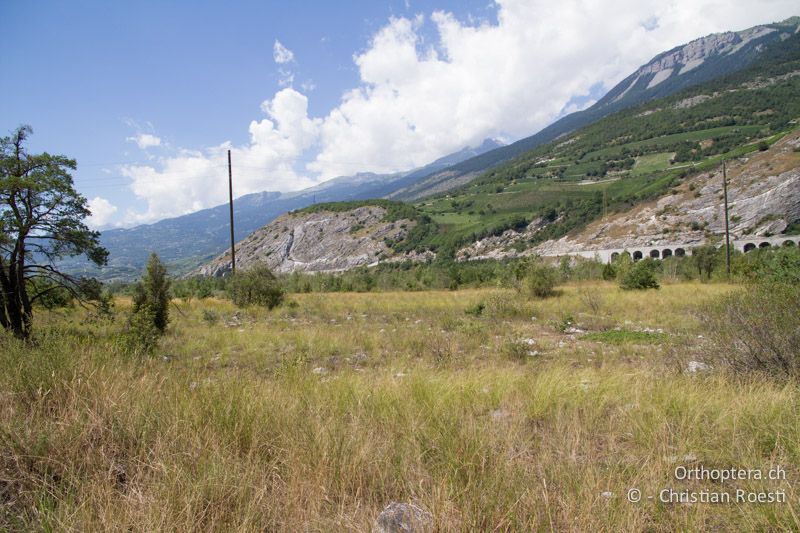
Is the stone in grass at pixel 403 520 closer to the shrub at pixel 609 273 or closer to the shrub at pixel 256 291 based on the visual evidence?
the shrub at pixel 256 291

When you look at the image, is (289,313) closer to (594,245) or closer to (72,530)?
(72,530)

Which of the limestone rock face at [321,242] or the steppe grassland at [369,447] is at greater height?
the limestone rock face at [321,242]

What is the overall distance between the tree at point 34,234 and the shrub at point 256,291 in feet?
36.8

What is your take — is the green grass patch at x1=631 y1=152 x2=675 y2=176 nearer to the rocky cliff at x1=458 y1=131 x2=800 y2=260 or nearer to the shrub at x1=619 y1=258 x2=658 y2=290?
the rocky cliff at x1=458 y1=131 x2=800 y2=260

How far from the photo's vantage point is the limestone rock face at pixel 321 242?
125 meters

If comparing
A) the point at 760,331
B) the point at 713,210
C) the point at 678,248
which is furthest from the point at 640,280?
the point at 713,210

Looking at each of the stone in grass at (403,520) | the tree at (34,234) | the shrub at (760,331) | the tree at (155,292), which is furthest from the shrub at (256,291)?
the stone in grass at (403,520)

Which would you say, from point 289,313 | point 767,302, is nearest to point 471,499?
point 767,302

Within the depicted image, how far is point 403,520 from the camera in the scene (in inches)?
72.1

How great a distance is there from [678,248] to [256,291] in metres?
81.4

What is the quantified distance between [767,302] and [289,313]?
1643 centimetres

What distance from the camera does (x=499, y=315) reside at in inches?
567

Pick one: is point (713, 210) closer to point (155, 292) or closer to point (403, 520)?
point (155, 292)

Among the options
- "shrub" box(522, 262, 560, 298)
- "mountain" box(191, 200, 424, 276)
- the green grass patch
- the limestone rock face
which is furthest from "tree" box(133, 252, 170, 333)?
the green grass patch
